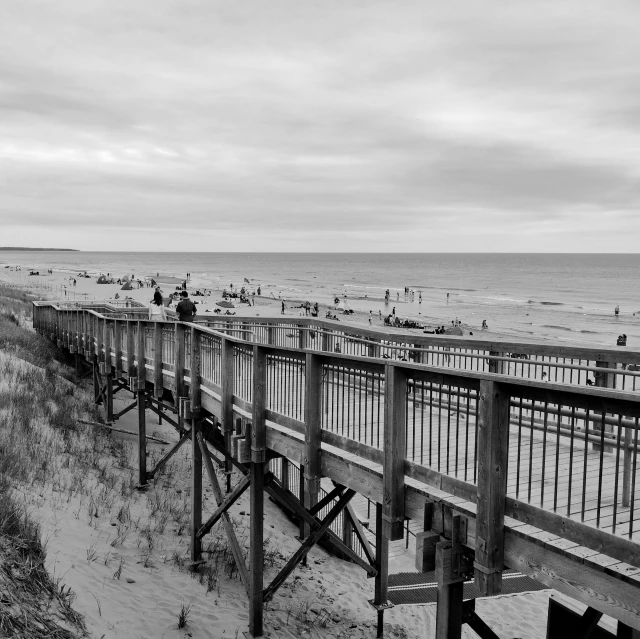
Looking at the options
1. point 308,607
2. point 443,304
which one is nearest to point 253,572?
point 308,607

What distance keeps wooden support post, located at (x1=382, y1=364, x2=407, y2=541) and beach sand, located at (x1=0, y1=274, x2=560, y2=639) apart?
11.8ft

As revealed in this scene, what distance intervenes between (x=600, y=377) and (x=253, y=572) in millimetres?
5332

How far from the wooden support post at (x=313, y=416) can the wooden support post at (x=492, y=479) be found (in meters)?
2.58

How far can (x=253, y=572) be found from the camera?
30.4ft

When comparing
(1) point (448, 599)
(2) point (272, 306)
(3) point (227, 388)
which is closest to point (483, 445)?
(1) point (448, 599)

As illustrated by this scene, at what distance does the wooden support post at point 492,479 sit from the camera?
16.2ft

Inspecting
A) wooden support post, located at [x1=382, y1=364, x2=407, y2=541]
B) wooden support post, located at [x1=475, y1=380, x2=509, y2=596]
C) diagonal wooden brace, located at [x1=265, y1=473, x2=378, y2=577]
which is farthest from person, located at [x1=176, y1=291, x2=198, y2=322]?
wooden support post, located at [x1=475, y1=380, x2=509, y2=596]

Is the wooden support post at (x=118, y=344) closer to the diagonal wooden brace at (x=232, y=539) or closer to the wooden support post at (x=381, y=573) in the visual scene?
the diagonal wooden brace at (x=232, y=539)

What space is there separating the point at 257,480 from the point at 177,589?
203 centimetres

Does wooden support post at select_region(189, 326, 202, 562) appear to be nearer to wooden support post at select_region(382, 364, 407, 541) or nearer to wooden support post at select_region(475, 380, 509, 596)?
wooden support post at select_region(382, 364, 407, 541)

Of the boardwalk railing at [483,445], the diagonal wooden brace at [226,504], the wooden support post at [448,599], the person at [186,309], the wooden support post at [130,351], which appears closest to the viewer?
the boardwalk railing at [483,445]

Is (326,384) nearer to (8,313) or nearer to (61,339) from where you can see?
(61,339)

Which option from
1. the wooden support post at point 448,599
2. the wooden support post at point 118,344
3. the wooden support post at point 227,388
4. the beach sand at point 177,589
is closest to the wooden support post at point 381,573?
the beach sand at point 177,589

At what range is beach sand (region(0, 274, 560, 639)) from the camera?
8.57 m
